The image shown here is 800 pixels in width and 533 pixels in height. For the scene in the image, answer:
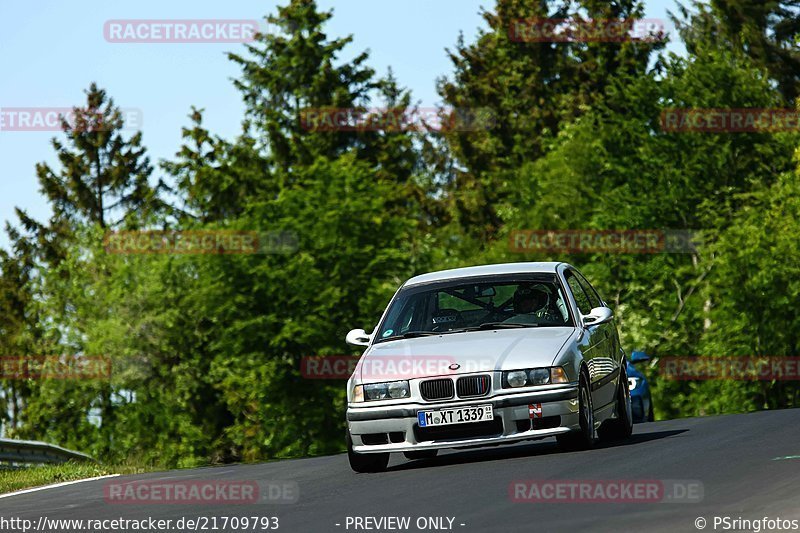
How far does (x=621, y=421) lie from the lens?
551 inches

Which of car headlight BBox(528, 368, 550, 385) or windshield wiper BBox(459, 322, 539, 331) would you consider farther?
windshield wiper BBox(459, 322, 539, 331)

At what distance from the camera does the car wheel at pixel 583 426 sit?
39.1 ft

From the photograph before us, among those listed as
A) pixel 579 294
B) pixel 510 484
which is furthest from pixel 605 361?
pixel 510 484

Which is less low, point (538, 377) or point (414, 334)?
point (414, 334)

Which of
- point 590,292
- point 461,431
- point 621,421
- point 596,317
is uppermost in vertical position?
point 590,292

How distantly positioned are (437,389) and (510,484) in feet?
5.81

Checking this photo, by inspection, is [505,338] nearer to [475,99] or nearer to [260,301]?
[260,301]

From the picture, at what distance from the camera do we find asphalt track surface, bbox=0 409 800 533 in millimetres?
8250

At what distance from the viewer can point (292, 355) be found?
5219cm

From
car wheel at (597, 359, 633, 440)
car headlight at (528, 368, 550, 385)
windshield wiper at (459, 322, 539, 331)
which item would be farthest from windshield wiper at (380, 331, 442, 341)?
car wheel at (597, 359, 633, 440)

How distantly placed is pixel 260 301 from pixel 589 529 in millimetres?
45613

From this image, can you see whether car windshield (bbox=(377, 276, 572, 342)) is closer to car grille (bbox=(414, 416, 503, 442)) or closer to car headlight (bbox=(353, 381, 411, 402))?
car headlight (bbox=(353, 381, 411, 402))

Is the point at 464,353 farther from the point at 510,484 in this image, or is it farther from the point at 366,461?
the point at 510,484

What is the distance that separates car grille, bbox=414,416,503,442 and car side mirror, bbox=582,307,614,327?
1.64 meters
